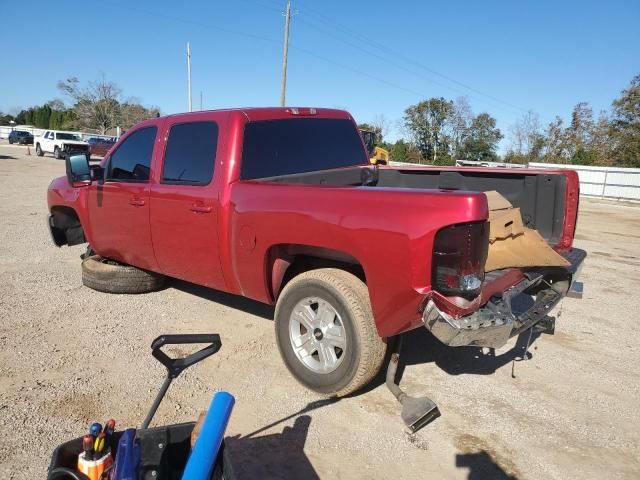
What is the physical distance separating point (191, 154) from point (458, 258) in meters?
2.48

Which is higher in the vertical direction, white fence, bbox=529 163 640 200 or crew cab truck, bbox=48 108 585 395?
white fence, bbox=529 163 640 200

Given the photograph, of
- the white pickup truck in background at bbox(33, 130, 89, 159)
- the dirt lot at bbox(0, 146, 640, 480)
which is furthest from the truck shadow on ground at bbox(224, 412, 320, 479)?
the white pickup truck in background at bbox(33, 130, 89, 159)

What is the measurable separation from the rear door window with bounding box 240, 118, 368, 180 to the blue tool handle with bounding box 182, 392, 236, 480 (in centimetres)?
225

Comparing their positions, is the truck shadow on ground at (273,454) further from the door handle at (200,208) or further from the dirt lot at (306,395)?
the door handle at (200,208)

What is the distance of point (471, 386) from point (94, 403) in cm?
266

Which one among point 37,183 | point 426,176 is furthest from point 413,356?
point 37,183

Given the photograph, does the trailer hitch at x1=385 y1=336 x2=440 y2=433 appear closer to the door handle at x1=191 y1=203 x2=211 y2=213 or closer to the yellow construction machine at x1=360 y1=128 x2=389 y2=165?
the door handle at x1=191 y1=203 x2=211 y2=213

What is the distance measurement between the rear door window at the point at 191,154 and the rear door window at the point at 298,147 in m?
0.31

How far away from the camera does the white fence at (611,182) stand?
86.2ft

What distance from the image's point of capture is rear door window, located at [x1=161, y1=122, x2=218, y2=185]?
12.9 ft

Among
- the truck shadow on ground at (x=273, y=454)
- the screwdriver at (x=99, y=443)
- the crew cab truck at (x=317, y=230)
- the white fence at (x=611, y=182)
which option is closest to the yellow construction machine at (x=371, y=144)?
the crew cab truck at (x=317, y=230)

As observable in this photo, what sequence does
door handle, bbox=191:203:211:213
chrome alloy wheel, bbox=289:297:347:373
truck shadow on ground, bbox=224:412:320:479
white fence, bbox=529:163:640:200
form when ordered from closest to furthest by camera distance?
1. truck shadow on ground, bbox=224:412:320:479
2. chrome alloy wheel, bbox=289:297:347:373
3. door handle, bbox=191:203:211:213
4. white fence, bbox=529:163:640:200

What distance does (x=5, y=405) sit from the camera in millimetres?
3143

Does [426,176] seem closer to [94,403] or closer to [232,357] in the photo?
[232,357]
